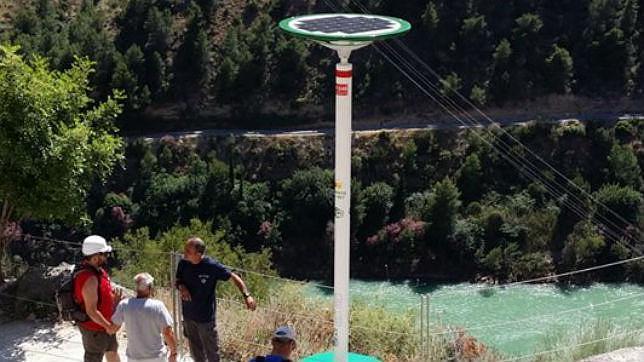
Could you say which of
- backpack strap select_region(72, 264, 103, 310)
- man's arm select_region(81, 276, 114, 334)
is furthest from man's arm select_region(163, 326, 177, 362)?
backpack strap select_region(72, 264, 103, 310)

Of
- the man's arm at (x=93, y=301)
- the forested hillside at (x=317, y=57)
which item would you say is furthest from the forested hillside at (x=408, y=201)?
the man's arm at (x=93, y=301)

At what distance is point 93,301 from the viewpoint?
848 centimetres

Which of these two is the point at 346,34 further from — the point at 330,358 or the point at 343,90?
the point at 330,358

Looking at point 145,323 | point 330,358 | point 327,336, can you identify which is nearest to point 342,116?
point 330,358

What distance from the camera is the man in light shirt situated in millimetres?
8070

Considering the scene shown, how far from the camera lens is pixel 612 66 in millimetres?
46594

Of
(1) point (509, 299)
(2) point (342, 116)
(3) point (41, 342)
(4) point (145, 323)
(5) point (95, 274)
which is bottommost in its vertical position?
(1) point (509, 299)

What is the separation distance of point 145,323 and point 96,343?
110cm

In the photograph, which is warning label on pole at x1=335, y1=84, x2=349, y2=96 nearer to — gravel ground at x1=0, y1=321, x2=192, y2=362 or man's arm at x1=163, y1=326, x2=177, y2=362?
man's arm at x1=163, y1=326, x2=177, y2=362

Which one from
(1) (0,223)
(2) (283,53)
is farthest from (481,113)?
(1) (0,223)

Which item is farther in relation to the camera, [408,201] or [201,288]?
[408,201]

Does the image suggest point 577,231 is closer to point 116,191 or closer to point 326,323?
point 116,191

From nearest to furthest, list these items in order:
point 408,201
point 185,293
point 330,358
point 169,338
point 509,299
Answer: point 169,338 → point 185,293 → point 330,358 → point 509,299 → point 408,201

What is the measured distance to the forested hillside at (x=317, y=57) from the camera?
151ft
